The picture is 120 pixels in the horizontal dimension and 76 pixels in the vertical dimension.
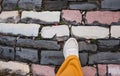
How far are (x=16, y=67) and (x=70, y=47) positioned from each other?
41cm

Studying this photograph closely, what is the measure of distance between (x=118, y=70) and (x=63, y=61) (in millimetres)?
368

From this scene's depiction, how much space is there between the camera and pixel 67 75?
1.90 meters

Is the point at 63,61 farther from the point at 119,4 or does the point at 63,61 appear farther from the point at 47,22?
the point at 119,4

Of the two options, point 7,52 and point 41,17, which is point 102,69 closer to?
point 41,17

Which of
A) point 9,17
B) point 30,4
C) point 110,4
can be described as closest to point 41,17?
point 30,4

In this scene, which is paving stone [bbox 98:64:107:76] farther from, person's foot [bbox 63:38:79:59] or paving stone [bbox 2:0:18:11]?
paving stone [bbox 2:0:18:11]

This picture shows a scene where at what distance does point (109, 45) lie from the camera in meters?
2.04

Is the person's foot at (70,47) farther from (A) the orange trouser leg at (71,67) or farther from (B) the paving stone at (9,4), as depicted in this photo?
(B) the paving stone at (9,4)

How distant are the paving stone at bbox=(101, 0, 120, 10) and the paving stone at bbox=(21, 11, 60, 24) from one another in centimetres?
31

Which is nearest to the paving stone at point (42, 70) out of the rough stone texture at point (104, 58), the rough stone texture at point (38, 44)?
the rough stone texture at point (38, 44)

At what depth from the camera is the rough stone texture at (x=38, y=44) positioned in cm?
210

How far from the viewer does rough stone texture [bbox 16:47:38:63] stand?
2.13m

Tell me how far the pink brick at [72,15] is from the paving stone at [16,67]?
0.43m

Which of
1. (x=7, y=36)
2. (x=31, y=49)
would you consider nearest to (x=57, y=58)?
(x=31, y=49)
